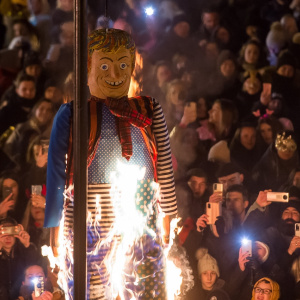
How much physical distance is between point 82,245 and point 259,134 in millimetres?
1760

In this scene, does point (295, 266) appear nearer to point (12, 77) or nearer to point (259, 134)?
point (259, 134)

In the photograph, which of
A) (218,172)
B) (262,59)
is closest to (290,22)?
(262,59)

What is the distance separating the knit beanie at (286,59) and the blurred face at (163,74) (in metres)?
0.64

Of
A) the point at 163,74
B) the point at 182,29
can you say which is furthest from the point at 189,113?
the point at 182,29

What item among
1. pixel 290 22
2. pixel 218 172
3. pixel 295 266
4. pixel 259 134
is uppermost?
pixel 290 22

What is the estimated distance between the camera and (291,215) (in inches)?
113

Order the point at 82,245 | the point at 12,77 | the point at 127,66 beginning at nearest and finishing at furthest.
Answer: the point at 82,245 < the point at 127,66 < the point at 12,77

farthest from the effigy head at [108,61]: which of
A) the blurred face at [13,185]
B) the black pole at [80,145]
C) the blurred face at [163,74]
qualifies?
the blurred face at [13,185]

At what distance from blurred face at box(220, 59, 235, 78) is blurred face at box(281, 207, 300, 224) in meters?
0.84

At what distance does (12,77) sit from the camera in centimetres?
288

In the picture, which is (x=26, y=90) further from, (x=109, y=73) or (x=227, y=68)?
(x=227, y=68)

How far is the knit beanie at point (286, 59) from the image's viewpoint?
291 centimetres

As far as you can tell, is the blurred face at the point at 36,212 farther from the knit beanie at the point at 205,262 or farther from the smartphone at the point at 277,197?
the smartphone at the point at 277,197

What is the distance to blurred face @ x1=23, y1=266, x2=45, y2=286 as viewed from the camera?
115 inches
